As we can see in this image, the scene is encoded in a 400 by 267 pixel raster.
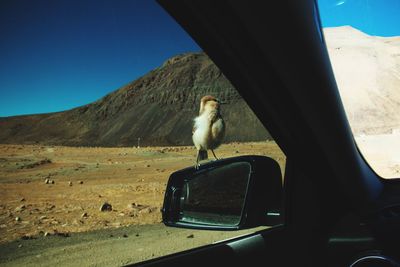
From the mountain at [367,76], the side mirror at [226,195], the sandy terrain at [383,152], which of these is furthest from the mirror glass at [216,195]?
the sandy terrain at [383,152]

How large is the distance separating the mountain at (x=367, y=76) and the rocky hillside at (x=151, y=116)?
1.48 metres

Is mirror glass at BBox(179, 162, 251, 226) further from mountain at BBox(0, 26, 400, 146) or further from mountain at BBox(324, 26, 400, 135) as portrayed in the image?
mountain at BBox(324, 26, 400, 135)

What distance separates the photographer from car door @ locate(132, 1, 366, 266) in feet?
4.83

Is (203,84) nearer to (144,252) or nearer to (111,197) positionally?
(111,197)

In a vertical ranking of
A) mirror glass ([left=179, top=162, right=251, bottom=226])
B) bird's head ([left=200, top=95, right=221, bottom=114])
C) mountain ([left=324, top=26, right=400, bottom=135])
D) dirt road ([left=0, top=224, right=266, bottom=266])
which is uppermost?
mountain ([left=324, top=26, right=400, bottom=135])

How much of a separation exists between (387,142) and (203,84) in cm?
488

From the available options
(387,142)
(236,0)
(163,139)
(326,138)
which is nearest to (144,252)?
(163,139)

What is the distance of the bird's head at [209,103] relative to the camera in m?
1.90

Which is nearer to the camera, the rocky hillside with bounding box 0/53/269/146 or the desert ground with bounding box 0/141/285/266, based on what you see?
the desert ground with bounding box 0/141/285/266

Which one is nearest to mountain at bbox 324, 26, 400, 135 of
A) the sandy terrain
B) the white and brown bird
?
the sandy terrain

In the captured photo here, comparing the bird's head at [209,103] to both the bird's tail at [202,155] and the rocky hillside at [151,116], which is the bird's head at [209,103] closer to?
the rocky hillside at [151,116]

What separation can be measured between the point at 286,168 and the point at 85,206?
109 centimetres

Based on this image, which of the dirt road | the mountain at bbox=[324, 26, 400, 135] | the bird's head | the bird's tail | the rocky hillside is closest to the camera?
the dirt road

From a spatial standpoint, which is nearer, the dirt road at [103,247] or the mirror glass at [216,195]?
the dirt road at [103,247]
